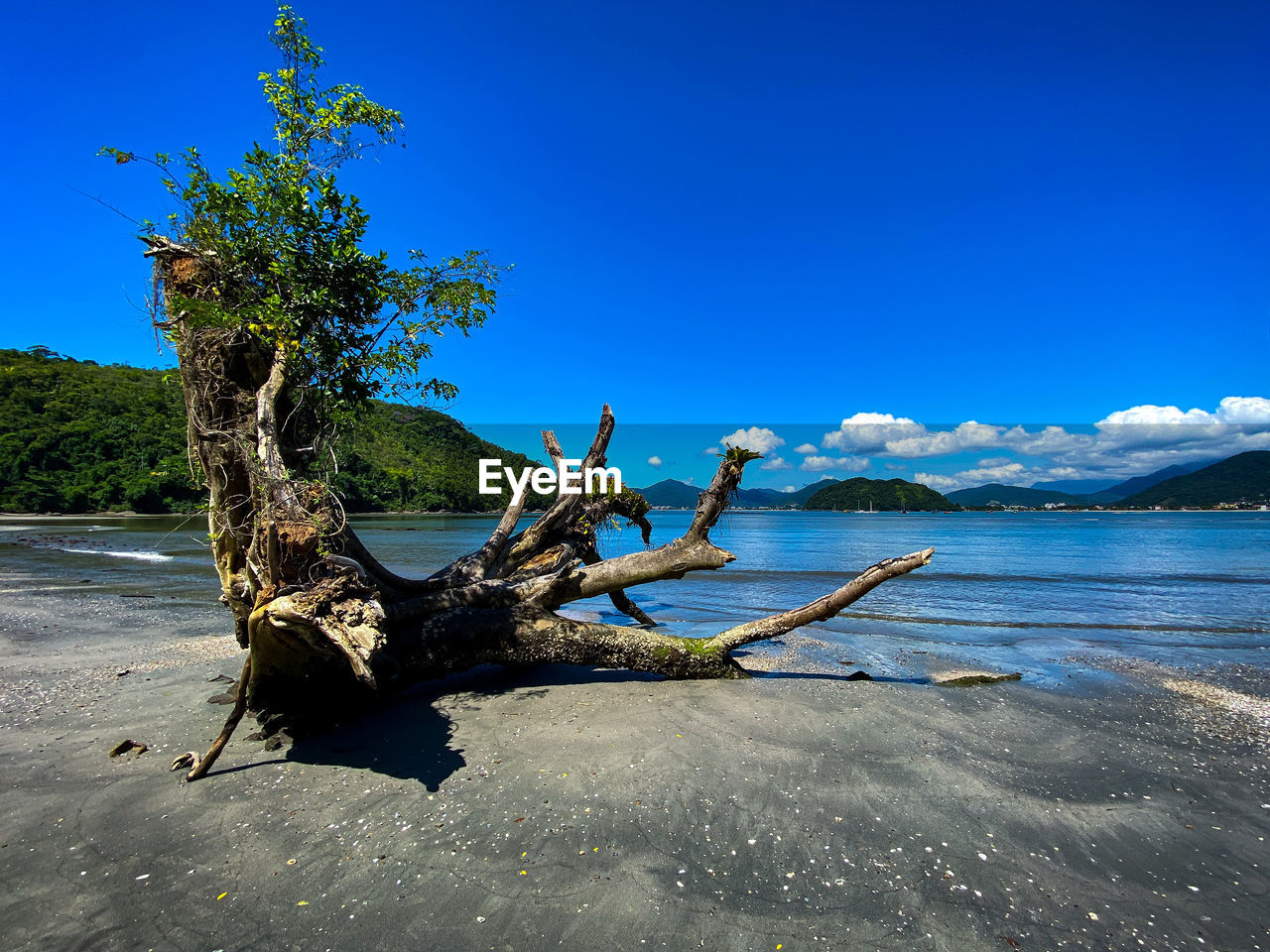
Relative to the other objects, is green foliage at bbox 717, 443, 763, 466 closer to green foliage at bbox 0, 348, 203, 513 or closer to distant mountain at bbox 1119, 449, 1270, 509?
green foliage at bbox 0, 348, 203, 513

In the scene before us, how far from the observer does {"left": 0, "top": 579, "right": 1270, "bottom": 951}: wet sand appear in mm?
3627

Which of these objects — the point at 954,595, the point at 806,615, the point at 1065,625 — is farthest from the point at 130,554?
the point at 1065,625

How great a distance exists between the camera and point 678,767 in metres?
5.55

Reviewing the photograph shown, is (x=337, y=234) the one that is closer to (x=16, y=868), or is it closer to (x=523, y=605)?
(x=523, y=605)

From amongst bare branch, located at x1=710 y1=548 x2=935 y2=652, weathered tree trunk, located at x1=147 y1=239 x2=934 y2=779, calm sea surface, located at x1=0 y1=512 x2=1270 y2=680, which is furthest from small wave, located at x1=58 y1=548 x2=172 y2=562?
bare branch, located at x1=710 y1=548 x2=935 y2=652

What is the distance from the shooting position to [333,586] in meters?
5.45

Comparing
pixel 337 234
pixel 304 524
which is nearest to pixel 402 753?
pixel 304 524

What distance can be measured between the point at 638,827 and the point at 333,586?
11.6ft

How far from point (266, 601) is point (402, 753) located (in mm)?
2071

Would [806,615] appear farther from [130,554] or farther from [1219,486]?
[1219,486]

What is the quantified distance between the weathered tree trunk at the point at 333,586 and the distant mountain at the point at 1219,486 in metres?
226

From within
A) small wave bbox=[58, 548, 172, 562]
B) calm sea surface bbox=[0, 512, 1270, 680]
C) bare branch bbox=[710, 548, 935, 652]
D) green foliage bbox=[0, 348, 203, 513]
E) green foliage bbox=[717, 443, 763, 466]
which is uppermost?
green foliage bbox=[0, 348, 203, 513]

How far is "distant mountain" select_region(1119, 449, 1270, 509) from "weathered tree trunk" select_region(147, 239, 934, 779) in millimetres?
225699

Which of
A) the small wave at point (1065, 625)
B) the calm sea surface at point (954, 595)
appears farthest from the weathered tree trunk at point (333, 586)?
the small wave at point (1065, 625)
